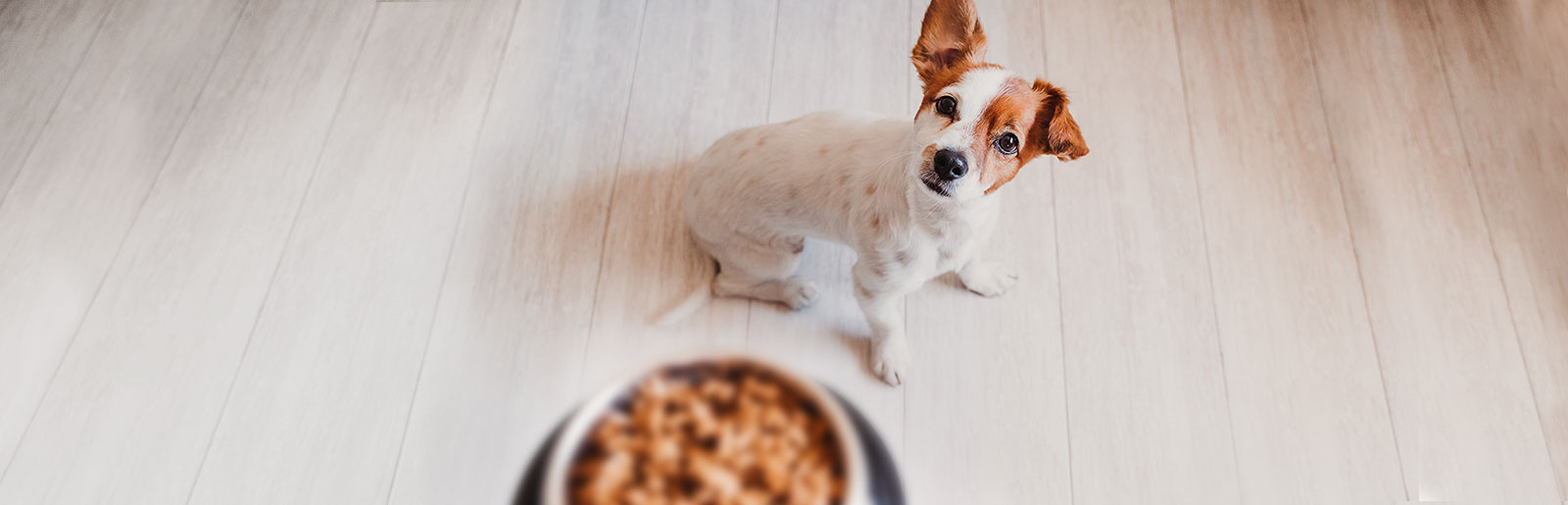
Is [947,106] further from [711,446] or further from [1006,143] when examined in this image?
[711,446]

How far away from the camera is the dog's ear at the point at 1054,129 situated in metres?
1.09

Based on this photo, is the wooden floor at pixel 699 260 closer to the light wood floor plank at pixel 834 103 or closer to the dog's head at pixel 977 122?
the light wood floor plank at pixel 834 103

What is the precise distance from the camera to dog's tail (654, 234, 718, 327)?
5.76ft

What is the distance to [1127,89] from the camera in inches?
80.7

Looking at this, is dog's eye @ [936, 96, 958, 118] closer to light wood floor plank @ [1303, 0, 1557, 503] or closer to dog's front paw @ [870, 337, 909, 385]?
dog's front paw @ [870, 337, 909, 385]

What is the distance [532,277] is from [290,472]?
0.61 m

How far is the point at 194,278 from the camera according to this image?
73.1 inches

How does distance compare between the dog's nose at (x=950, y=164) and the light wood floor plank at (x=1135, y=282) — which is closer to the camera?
the dog's nose at (x=950, y=164)

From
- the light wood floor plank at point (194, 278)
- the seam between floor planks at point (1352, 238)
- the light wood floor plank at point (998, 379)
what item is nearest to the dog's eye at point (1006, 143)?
the light wood floor plank at point (998, 379)

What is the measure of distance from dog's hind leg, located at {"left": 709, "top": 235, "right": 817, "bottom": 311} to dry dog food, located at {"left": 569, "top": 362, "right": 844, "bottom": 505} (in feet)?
3.92

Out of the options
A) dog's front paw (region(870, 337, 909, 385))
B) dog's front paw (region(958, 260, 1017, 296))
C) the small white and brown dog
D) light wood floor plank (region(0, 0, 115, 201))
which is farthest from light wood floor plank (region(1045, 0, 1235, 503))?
light wood floor plank (region(0, 0, 115, 201))

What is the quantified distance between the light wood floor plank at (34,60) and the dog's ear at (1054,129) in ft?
7.61

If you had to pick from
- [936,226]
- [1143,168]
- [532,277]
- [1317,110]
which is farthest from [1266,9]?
[532,277]

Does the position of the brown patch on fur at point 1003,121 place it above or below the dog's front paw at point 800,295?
above
